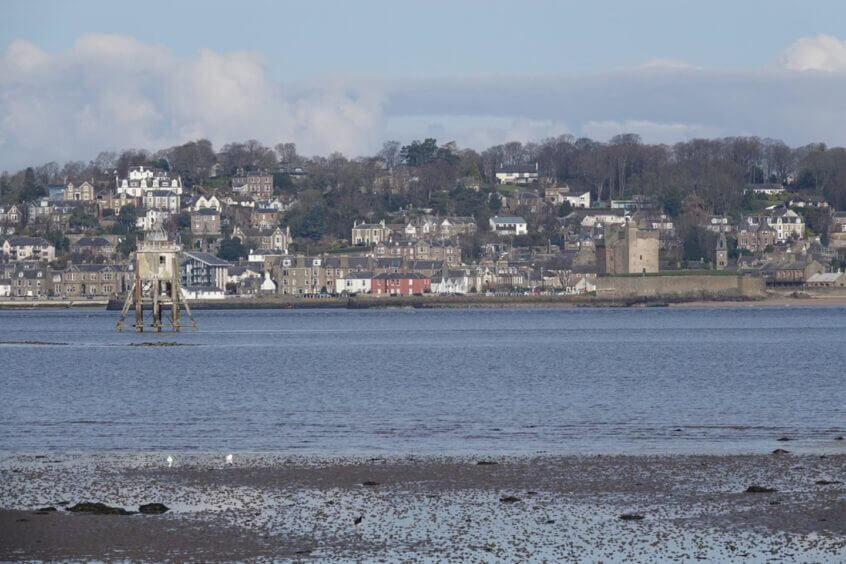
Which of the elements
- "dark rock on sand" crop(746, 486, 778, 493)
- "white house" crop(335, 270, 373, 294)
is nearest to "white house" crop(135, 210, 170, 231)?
"white house" crop(335, 270, 373, 294)

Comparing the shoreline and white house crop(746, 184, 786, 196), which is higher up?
white house crop(746, 184, 786, 196)

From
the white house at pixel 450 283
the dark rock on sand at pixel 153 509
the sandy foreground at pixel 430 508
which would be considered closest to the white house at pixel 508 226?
the white house at pixel 450 283

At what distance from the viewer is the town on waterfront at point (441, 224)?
442 feet

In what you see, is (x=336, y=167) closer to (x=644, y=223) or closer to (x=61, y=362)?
(x=644, y=223)

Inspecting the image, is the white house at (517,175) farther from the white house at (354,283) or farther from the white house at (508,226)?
the white house at (354,283)

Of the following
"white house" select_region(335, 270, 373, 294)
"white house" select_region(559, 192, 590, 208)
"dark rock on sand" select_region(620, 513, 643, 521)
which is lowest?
"dark rock on sand" select_region(620, 513, 643, 521)

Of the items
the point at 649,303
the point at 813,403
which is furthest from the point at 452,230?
the point at 813,403

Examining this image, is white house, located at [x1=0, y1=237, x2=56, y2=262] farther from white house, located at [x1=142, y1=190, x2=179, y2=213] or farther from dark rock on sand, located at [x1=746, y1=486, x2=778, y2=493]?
dark rock on sand, located at [x1=746, y1=486, x2=778, y2=493]

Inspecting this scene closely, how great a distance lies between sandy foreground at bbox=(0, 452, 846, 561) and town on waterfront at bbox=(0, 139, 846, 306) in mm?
A: 85936

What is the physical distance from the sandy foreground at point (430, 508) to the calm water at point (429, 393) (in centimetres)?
242

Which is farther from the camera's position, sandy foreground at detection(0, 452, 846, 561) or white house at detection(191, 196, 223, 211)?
white house at detection(191, 196, 223, 211)

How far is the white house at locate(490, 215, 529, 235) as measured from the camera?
166m

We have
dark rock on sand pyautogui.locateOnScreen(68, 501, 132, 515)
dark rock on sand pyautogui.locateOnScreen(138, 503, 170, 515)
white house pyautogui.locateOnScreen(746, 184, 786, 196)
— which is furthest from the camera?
white house pyautogui.locateOnScreen(746, 184, 786, 196)

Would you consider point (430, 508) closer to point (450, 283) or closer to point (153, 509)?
point (153, 509)
